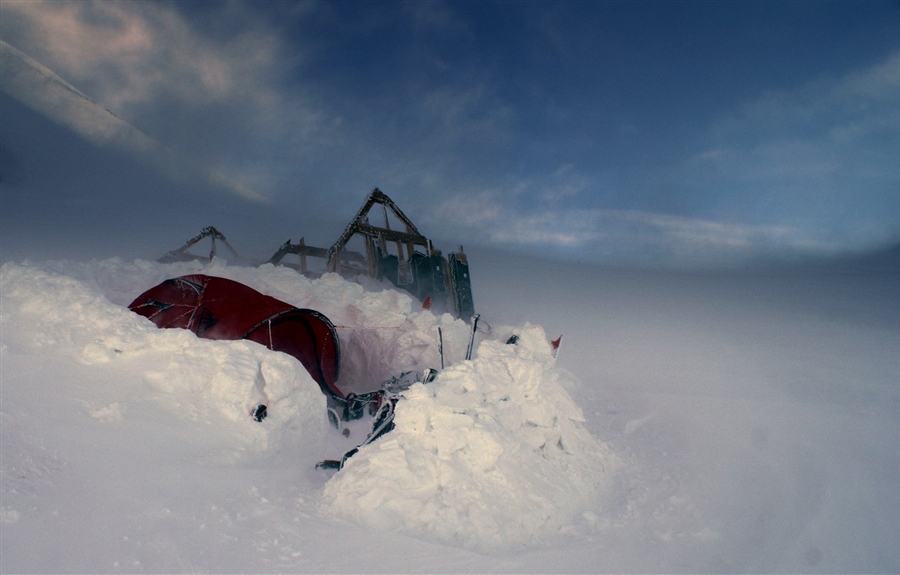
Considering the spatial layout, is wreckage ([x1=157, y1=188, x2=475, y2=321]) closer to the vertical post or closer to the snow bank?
the vertical post

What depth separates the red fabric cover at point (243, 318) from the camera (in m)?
6.16

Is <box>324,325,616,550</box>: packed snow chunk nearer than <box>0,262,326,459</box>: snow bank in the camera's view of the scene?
Yes

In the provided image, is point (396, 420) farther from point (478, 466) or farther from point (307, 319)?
point (307, 319)

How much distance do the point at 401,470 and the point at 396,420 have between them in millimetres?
489

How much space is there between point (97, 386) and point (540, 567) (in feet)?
11.8

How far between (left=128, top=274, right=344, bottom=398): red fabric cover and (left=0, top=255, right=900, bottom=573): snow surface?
4.70 feet

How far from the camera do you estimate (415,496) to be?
10.5ft

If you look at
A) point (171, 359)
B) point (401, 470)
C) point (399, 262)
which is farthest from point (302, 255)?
point (401, 470)

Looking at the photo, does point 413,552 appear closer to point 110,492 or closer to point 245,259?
point 110,492

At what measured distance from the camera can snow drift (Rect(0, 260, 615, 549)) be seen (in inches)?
125

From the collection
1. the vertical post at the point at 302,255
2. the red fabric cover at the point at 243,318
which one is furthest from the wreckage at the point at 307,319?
the vertical post at the point at 302,255

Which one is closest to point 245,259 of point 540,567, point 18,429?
point 18,429

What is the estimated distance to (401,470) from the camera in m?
3.32

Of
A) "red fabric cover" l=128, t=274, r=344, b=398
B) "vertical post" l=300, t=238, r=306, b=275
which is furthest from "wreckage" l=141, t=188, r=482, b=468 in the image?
"vertical post" l=300, t=238, r=306, b=275
